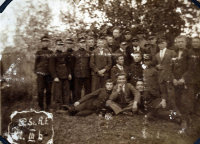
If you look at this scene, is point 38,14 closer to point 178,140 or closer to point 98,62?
point 98,62

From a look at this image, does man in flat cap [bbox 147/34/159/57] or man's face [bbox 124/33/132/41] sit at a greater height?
man's face [bbox 124/33/132/41]

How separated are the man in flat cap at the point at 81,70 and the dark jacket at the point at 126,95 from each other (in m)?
0.52

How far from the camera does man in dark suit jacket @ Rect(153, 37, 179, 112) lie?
4.78 metres

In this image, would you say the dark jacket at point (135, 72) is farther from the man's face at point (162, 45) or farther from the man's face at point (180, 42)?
the man's face at point (180, 42)

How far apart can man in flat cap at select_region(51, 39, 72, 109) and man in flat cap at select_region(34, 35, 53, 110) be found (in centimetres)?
11

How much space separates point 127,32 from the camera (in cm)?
481

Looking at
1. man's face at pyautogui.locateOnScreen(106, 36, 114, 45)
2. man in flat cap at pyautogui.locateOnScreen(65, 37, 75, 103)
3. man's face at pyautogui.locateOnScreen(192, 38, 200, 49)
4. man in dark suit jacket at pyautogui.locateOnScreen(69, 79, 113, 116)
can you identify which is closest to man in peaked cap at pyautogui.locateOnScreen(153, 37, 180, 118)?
man's face at pyautogui.locateOnScreen(192, 38, 200, 49)

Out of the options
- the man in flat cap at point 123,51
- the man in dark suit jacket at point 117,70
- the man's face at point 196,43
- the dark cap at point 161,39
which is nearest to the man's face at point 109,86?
the man in dark suit jacket at point 117,70

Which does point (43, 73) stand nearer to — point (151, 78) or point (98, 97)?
point (98, 97)

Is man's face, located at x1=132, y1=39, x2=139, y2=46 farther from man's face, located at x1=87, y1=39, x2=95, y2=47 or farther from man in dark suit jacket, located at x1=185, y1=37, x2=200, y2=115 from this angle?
man in dark suit jacket, located at x1=185, y1=37, x2=200, y2=115

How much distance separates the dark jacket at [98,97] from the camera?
4.78 m

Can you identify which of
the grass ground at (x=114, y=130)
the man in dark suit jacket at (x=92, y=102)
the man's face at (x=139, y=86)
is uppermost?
the man's face at (x=139, y=86)

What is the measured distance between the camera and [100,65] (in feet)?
15.8

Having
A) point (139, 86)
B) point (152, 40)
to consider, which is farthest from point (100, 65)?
point (152, 40)
